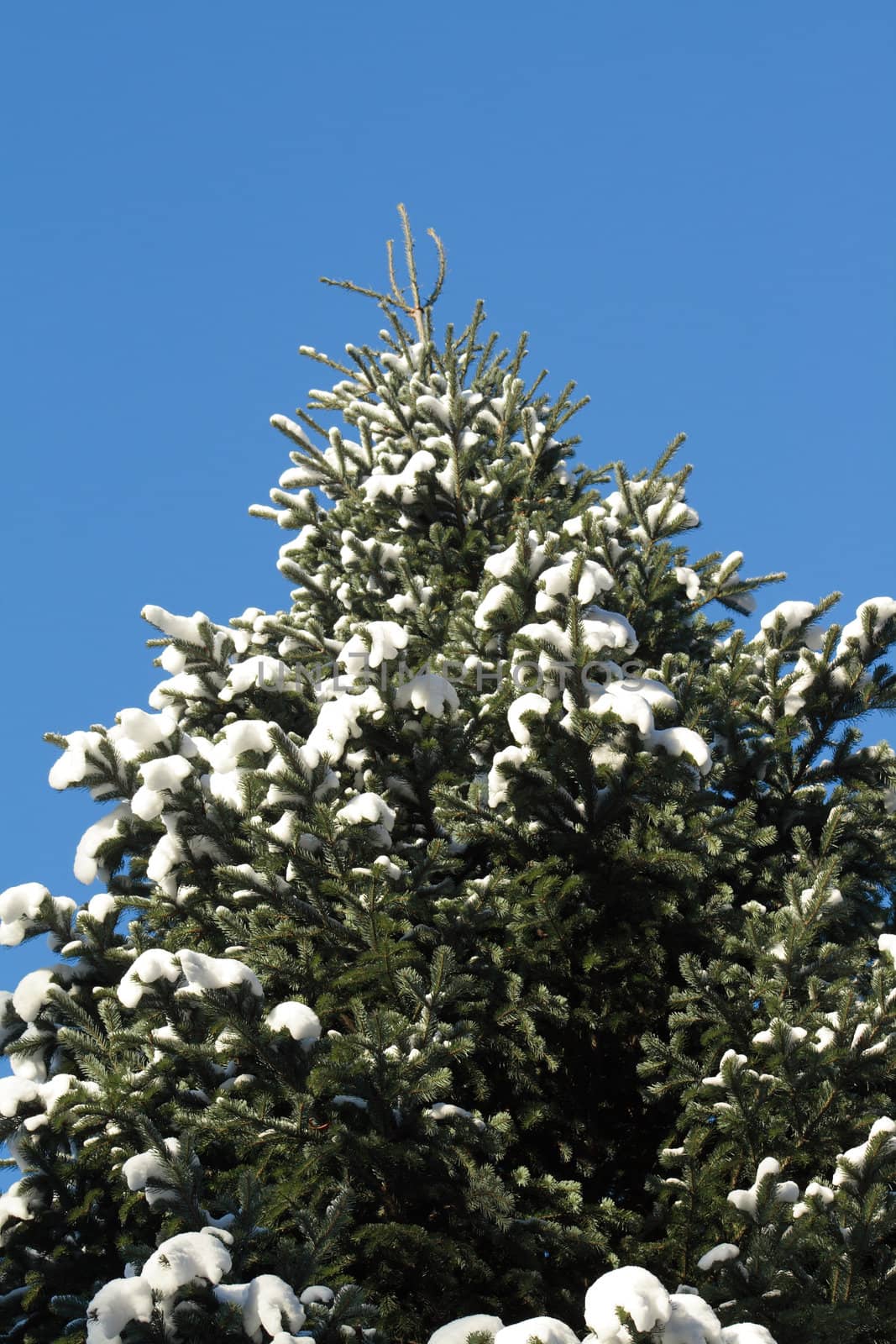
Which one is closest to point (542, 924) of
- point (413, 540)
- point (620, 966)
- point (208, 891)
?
point (620, 966)

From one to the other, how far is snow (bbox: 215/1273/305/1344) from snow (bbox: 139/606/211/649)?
→ 141 inches

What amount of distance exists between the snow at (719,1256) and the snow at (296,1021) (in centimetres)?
166

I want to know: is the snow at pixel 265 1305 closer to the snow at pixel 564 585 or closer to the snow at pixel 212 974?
the snow at pixel 212 974

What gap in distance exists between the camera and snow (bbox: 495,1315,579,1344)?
3414 mm

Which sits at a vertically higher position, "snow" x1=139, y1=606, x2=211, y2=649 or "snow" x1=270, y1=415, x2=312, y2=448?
"snow" x1=270, y1=415, x2=312, y2=448

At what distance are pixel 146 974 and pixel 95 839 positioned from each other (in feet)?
5.36

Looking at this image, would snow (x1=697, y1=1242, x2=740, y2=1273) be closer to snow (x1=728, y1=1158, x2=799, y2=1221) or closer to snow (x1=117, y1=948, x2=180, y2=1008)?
snow (x1=728, y1=1158, x2=799, y2=1221)

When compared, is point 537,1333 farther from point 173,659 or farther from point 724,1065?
point 173,659

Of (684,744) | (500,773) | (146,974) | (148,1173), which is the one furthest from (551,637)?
(148,1173)

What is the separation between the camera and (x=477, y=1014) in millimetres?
5359

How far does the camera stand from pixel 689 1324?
354 cm

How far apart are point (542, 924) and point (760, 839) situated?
1.18 meters

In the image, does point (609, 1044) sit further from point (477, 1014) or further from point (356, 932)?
point (356, 932)

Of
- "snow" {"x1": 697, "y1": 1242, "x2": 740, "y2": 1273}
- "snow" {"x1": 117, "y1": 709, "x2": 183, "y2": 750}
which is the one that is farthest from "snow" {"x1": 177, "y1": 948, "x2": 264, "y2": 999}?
"snow" {"x1": 697, "y1": 1242, "x2": 740, "y2": 1273}
